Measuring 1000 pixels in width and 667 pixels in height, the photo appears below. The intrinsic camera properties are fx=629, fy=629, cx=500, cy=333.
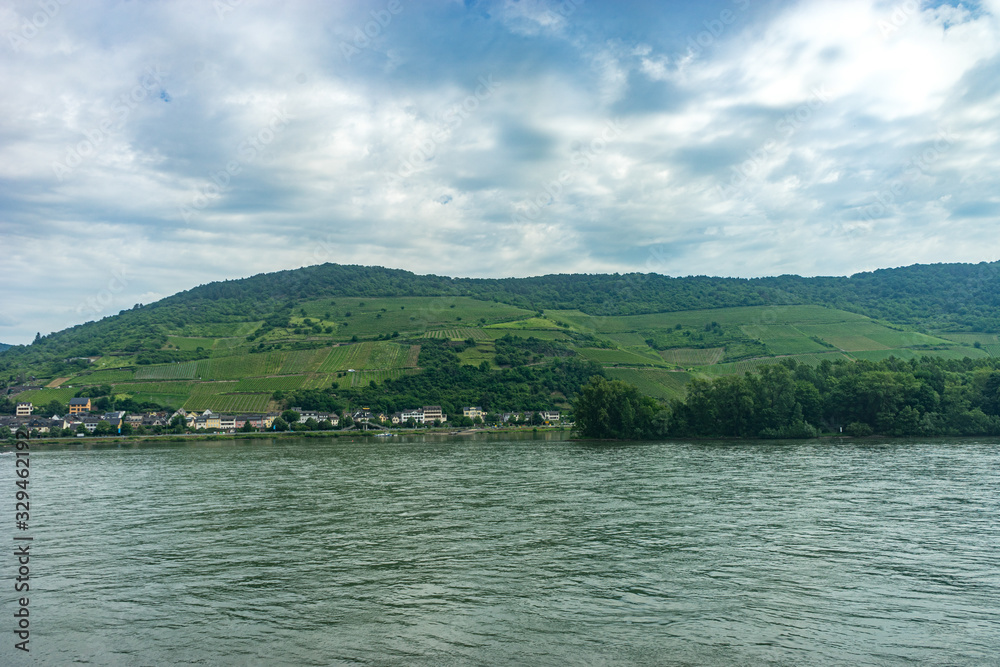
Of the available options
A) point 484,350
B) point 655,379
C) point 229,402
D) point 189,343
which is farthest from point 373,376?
point 655,379

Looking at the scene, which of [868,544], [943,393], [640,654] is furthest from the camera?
[943,393]

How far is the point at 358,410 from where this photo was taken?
130 m

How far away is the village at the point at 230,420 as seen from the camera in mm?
112688

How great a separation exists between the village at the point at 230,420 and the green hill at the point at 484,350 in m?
3.19

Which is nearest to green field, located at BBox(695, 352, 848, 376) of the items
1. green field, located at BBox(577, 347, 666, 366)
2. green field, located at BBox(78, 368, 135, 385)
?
green field, located at BBox(577, 347, 666, 366)

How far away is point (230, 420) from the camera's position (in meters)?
122

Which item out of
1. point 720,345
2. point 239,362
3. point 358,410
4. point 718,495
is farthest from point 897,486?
point 239,362

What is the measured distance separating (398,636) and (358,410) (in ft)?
396

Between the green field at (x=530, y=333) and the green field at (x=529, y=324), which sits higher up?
the green field at (x=529, y=324)

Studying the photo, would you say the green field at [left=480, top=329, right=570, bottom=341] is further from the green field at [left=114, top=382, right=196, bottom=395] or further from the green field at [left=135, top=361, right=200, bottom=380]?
the green field at [left=114, top=382, right=196, bottom=395]

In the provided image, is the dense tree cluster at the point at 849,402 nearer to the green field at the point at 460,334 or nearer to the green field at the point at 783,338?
the green field at the point at 783,338

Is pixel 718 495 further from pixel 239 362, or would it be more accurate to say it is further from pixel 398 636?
pixel 239 362

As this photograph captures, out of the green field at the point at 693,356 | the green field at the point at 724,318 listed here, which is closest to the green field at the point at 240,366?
the green field at the point at 724,318

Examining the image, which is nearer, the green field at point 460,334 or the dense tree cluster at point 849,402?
the dense tree cluster at point 849,402
